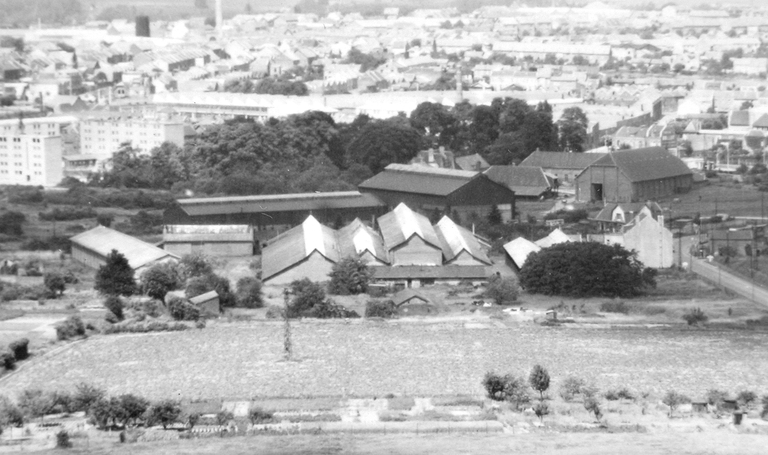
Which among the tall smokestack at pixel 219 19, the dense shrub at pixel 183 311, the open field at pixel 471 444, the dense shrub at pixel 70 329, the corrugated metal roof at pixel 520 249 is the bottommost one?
the open field at pixel 471 444

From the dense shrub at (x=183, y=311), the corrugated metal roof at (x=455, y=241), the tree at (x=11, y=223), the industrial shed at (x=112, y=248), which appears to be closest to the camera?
the dense shrub at (x=183, y=311)

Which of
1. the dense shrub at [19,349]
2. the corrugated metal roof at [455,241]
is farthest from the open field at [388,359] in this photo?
the corrugated metal roof at [455,241]

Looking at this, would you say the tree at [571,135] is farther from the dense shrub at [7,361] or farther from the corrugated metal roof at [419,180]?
the dense shrub at [7,361]

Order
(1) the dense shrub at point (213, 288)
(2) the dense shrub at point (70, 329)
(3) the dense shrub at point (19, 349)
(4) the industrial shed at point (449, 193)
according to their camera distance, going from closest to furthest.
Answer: (3) the dense shrub at point (19, 349) → (2) the dense shrub at point (70, 329) → (1) the dense shrub at point (213, 288) → (4) the industrial shed at point (449, 193)

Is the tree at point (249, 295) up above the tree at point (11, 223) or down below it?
below

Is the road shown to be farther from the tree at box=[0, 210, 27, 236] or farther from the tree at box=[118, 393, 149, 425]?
the tree at box=[0, 210, 27, 236]
